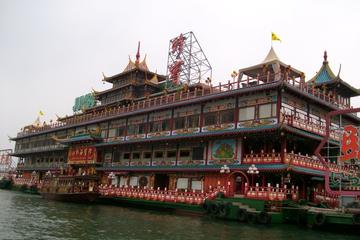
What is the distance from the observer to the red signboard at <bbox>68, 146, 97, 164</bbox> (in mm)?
43134

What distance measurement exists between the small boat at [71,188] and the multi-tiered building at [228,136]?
3.16 m

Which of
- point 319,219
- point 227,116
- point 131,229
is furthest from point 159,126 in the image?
point 319,219

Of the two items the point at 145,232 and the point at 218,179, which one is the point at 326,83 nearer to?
the point at 218,179

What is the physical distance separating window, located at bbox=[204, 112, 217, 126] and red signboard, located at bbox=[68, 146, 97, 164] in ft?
53.7

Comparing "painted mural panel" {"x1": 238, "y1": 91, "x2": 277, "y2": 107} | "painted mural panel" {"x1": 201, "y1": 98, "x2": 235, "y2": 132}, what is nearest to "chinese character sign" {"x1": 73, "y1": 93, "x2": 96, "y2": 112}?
"painted mural panel" {"x1": 201, "y1": 98, "x2": 235, "y2": 132}

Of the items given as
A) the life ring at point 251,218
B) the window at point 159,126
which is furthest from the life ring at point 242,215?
the window at point 159,126

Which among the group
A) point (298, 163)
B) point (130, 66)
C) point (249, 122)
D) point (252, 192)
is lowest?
point (252, 192)

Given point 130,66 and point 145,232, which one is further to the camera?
point 130,66

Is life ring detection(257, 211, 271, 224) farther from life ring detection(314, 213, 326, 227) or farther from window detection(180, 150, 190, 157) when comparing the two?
window detection(180, 150, 190, 157)

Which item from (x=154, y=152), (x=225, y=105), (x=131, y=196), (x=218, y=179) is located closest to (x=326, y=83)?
(x=225, y=105)

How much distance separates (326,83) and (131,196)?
20078 mm

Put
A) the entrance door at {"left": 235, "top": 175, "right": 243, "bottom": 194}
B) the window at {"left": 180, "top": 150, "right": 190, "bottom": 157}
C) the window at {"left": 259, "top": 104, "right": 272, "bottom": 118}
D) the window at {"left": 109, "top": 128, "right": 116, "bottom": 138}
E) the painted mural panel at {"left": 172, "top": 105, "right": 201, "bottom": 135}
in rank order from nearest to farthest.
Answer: the window at {"left": 259, "top": 104, "right": 272, "bottom": 118}
the entrance door at {"left": 235, "top": 175, "right": 243, "bottom": 194}
the painted mural panel at {"left": 172, "top": 105, "right": 201, "bottom": 135}
the window at {"left": 180, "top": 150, "right": 190, "bottom": 157}
the window at {"left": 109, "top": 128, "right": 116, "bottom": 138}

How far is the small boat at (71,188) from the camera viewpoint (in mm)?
34344

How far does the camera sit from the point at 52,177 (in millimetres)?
39156
